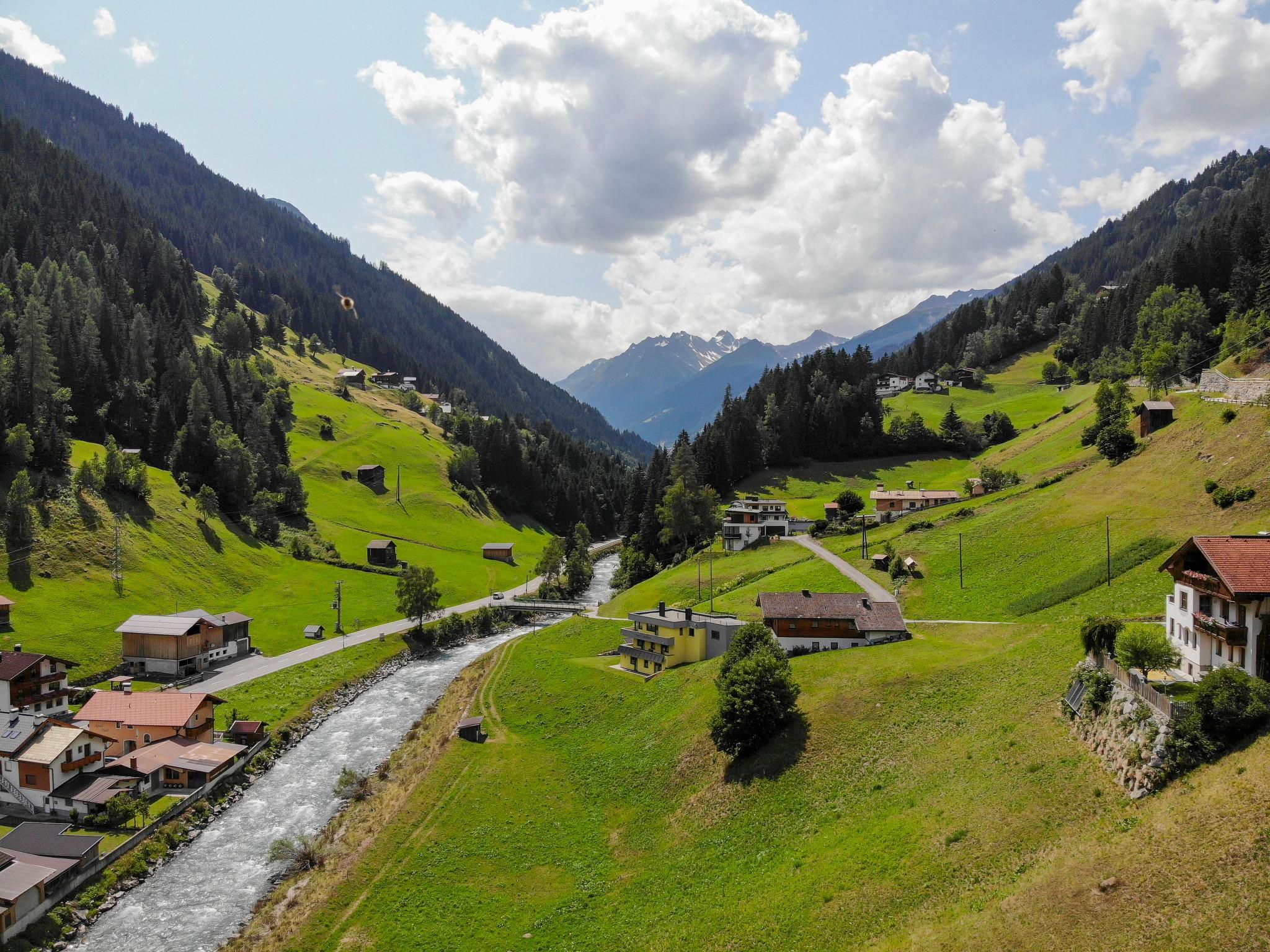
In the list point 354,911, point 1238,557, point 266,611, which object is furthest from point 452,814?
point 266,611

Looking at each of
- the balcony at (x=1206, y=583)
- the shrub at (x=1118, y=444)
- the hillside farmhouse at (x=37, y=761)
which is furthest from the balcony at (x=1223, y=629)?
the hillside farmhouse at (x=37, y=761)

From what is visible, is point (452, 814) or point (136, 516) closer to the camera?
point (452, 814)

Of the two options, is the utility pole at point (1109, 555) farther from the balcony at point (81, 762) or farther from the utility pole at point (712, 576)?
the balcony at point (81, 762)

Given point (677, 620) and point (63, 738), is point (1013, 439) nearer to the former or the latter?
point (677, 620)

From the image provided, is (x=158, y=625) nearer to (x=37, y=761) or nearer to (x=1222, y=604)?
(x=37, y=761)

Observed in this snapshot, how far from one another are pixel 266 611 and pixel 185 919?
63169 mm

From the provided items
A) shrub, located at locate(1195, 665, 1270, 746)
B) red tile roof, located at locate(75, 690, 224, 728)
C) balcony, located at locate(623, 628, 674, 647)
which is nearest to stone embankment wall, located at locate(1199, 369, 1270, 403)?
shrub, located at locate(1195, 665, 1270, 746)

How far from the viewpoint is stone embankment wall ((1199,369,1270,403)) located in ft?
241

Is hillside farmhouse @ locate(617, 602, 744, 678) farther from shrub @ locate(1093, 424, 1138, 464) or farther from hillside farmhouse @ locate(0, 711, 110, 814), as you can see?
shrub @ locate(1093, 424, 1138, 464)

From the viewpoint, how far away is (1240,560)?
113 feet

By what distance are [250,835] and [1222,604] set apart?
6140 cm

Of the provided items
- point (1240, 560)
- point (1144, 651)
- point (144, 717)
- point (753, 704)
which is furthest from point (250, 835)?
point (1240, 560)

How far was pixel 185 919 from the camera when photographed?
138ft

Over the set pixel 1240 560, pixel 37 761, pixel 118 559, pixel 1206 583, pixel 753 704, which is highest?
pixel 1240 560
